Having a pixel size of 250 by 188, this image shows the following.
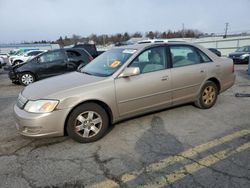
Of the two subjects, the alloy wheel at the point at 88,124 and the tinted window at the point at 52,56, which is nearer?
the alloy wheel at the point at 88,124

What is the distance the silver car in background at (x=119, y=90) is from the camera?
353 cm

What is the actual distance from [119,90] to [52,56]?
23.0 feet

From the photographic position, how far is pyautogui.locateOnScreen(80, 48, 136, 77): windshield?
418cm

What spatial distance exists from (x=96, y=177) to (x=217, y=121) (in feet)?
9.31

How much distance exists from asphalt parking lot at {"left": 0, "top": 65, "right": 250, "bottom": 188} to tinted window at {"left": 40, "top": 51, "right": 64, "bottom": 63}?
5.62 metres

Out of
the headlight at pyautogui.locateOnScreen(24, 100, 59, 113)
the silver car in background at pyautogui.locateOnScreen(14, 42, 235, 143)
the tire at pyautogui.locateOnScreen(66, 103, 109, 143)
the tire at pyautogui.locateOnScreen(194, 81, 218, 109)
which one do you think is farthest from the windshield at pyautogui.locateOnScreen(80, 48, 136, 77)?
the tire at pyautogui.locateOnScreen(194, 81, 218, 109)

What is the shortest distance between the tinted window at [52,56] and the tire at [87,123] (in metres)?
6.97

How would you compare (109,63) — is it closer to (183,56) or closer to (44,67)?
(183,56)

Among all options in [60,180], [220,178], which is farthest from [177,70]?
[60,180]

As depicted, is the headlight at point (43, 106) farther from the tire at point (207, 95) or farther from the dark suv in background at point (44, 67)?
the dark suv in background at point (44, 67)

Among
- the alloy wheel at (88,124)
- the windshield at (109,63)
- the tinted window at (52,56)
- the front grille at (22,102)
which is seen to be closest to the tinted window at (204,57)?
the windshield at (109,63)

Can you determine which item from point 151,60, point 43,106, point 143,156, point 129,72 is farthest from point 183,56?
point 43,106

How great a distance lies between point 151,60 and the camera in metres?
4.48

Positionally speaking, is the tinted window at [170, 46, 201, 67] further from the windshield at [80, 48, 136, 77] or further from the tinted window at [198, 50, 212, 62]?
the windshield at [80, 48, 136, 77]
